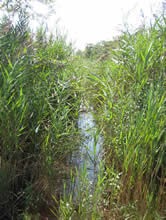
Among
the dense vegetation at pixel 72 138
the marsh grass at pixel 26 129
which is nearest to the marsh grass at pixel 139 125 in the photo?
the dense vegetation at pixel 72 138

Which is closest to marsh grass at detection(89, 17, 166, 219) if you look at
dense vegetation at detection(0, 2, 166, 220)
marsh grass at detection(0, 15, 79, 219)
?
dense vegetation at detection(0, 2, 166, 220)

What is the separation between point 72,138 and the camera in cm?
225

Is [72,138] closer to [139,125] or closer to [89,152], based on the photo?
[89,152]

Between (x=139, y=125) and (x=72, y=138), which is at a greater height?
(x=139, y=125)

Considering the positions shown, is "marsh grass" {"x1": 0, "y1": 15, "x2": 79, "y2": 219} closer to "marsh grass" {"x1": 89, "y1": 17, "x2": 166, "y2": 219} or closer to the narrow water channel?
the narrow water channel

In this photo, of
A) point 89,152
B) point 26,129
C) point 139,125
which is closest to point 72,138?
point 89,152

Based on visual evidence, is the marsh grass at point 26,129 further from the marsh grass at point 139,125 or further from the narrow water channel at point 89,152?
the marsh grass at point 139,125

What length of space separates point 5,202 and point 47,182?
0.99 feet

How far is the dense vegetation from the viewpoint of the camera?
177 centimetres

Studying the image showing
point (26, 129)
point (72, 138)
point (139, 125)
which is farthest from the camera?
point (72, 138)

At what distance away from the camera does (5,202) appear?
1.86m

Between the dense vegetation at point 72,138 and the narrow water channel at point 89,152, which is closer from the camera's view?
the dense vegetation at point 72,138

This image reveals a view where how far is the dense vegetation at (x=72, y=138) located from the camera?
5.80ft

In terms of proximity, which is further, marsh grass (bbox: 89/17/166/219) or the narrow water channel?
Result: the narrow water channel
